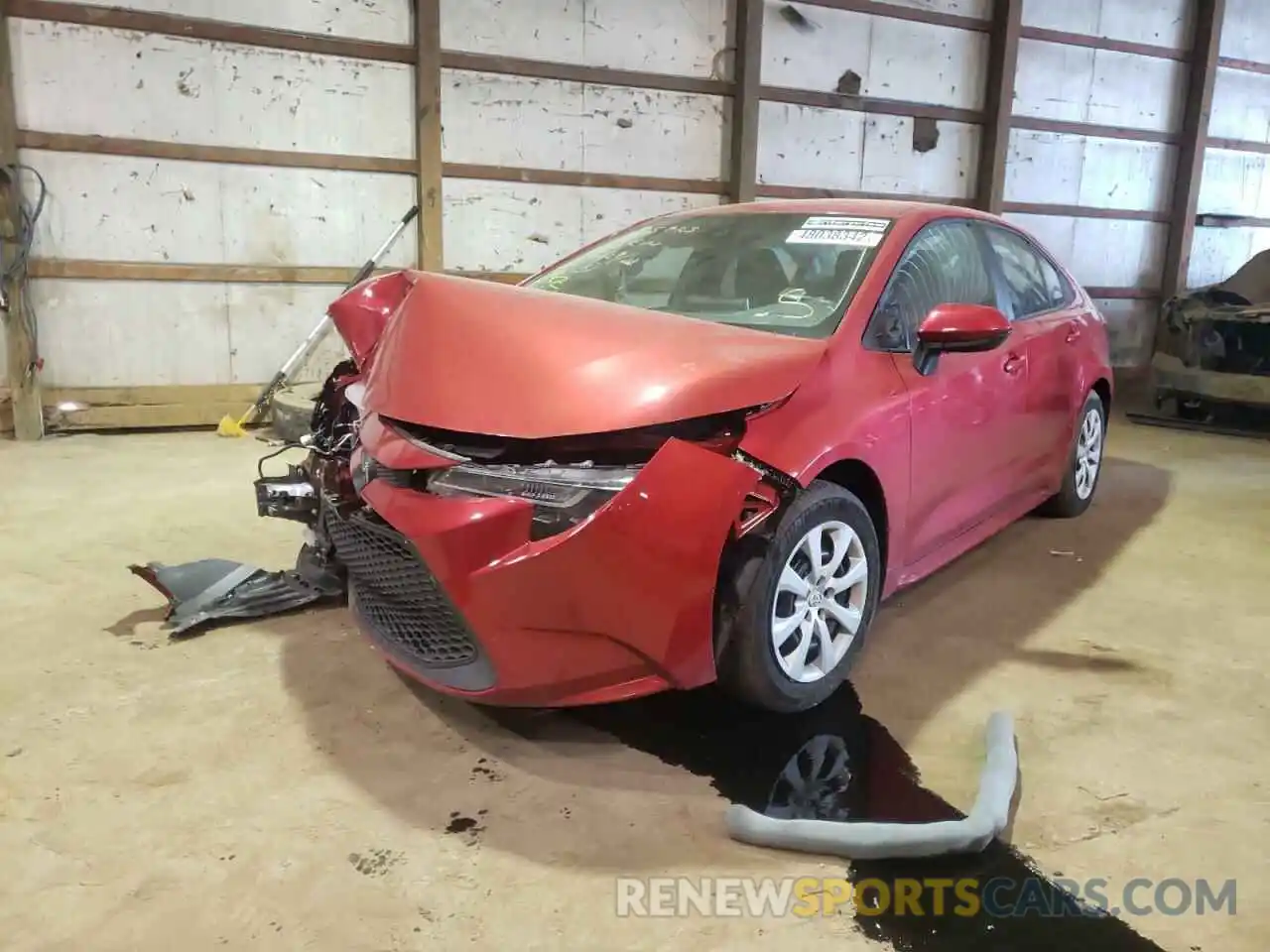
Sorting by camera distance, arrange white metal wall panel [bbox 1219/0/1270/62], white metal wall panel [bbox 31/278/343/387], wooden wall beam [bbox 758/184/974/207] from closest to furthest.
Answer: white metal wall panel [bbox 31/278/343/387] → wooden wall beam [bbox 758/184/974/207] → white metal wall panel [bbox 1219/0/1270/62]

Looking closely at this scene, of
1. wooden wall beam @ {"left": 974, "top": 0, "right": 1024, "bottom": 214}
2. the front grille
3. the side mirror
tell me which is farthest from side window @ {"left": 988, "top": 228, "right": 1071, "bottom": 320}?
→ wooden wall beam @ {"left": 974, "top": 0, "right": 1024, "bottom": 214}

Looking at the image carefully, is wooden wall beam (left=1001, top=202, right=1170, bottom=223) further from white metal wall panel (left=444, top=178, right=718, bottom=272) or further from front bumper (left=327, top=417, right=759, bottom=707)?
front bumper (left=327, top=417, right=759, bottom=707)

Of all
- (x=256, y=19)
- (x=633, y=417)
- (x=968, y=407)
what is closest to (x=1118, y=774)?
(x=968, y=407)

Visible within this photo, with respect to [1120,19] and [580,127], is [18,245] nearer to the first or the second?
[580,127]

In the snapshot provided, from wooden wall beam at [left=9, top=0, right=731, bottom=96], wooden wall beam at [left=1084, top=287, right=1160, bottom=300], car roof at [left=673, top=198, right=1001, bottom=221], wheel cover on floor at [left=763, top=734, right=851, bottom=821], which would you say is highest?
wooden wall beam at [left=9, top=0, right=731, bottom=96]

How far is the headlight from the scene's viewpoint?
6.28 ft

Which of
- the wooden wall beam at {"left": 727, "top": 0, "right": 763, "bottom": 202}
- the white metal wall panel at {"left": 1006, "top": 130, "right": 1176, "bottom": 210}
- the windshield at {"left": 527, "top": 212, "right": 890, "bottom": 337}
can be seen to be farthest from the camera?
the white metal wall panel at {"left": 1006, "top": 130, "right": 1176, "bottom": 210}

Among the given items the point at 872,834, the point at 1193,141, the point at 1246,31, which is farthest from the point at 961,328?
the point at 1246,31

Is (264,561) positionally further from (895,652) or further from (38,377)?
(38,377)

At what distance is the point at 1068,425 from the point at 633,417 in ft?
8.46

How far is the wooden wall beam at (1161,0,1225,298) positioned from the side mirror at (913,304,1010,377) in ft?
25.5

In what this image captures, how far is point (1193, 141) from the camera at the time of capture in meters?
8.85

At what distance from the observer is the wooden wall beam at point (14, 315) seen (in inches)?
212

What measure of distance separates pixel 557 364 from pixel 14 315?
4956 mm
